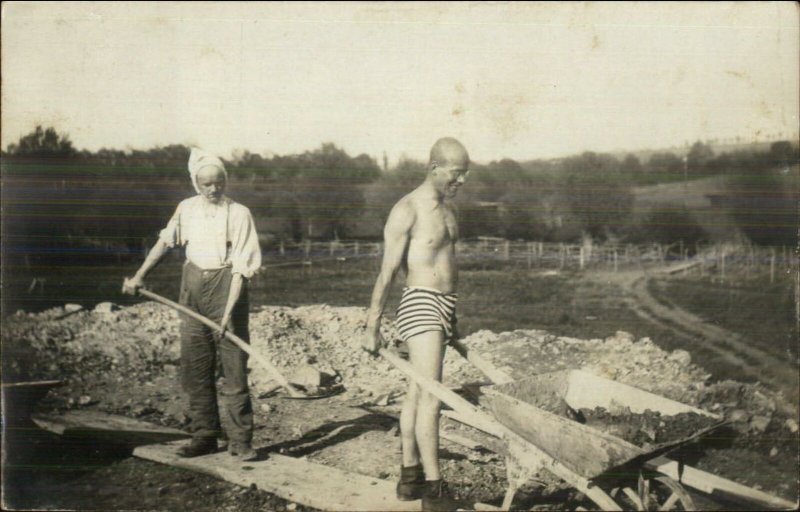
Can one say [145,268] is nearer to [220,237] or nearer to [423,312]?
[220,237]

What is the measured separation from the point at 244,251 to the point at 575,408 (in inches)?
101

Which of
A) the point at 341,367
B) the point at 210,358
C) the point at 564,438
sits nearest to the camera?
the point at 564,438

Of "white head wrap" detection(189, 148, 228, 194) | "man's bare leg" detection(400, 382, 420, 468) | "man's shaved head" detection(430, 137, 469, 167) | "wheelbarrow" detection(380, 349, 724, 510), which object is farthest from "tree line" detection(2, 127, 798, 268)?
"wheelbarrow" detection(380, 349, 724, 510)

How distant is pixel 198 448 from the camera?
451cm

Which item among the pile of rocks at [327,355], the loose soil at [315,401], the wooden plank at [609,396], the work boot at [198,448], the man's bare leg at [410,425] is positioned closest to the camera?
the man's bare leg at [410,425]

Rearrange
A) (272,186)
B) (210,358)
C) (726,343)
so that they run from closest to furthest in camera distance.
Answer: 1. (210,358)
2. (272,186)
3. (726,343)

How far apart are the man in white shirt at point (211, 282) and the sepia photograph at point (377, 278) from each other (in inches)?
0.7

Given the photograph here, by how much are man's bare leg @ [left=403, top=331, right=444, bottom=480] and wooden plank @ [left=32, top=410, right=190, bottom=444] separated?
2.20 meters

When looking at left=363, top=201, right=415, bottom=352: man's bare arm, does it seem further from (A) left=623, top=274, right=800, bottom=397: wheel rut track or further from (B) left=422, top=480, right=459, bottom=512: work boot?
(A) left=623, top=274, right=800, bottom=397: wheel rut track

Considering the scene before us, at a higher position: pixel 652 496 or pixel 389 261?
pixel 389 261

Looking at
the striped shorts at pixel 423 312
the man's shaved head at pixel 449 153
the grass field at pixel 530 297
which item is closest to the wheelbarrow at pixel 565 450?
the striped shorts at pixel 423 312

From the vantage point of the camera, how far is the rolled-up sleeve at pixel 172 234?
448 centimetres

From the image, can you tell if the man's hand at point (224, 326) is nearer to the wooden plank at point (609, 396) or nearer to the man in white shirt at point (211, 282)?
the man in white shirt at point (211, 282)

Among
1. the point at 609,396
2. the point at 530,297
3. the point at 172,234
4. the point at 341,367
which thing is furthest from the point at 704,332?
the point at 172,234
